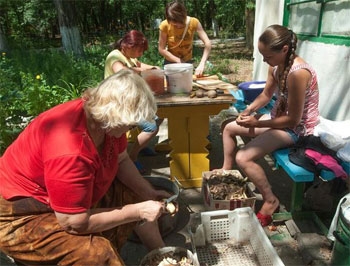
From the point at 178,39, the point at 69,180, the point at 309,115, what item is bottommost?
the point at 309,115

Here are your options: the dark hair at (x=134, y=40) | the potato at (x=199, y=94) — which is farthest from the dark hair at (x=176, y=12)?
the potato at (x=199, y=94)

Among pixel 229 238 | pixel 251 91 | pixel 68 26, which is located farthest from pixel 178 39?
pixel 68 26

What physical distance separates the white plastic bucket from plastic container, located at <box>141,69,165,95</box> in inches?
2.3

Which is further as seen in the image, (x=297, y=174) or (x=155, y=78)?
(x=155, y=78)

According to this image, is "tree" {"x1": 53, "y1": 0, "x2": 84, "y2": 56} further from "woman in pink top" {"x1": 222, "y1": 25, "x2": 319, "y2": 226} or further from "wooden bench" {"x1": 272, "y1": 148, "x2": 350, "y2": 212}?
"wooden bench" {"x1": 272, "y1": 148, "x2": 350, "y2": 212}

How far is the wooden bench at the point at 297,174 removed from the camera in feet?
7.10

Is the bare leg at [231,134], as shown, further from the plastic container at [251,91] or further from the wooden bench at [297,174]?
the plastic container at [251,91]

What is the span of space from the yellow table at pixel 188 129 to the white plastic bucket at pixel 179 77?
0.30ft

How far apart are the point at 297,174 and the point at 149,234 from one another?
42.5 inches

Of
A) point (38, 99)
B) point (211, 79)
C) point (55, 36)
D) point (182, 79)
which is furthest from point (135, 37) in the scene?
point (55, 36)

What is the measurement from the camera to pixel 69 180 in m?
1.34

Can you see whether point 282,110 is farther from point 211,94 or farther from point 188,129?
point 188,129

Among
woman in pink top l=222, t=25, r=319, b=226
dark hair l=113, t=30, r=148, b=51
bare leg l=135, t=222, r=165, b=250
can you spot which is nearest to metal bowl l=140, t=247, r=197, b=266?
bare leg l=135, t=222, r=165, b=250

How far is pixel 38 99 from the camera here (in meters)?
3.97
